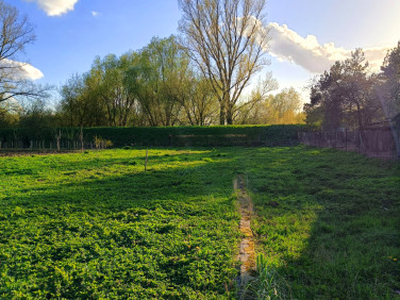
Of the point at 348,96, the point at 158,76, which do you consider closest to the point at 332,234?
the point at 348,96

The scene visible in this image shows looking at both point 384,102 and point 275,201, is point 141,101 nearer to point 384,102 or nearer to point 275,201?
point 384,102

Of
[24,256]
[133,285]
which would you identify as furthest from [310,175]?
[24,256]

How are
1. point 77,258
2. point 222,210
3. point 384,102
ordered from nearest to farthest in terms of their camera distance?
point 77,258 < point 222,210 < point 384,102

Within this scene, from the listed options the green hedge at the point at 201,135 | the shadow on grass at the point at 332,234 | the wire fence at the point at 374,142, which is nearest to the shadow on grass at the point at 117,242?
the shadow on grass at the point at 332,234

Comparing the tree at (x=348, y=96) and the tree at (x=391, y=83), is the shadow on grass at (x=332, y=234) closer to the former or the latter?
the tree at (x=391, y=83)

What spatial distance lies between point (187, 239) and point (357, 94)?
61.5ft

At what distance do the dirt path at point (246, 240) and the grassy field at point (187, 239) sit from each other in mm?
103

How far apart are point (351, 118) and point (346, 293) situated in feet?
68.1

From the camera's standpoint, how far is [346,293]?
2.29 metres

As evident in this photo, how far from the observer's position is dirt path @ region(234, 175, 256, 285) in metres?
2.67

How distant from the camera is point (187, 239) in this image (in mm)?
3336

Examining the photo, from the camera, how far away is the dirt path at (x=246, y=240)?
2.67 m

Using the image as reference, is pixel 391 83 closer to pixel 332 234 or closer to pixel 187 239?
pixel 332 234

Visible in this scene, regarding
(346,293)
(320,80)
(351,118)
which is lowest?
(346,293)
